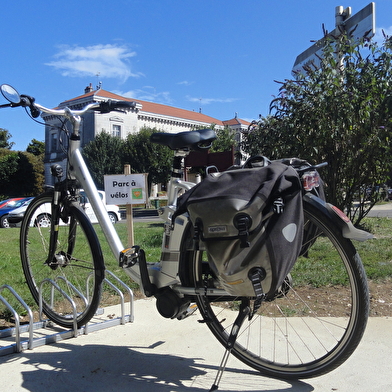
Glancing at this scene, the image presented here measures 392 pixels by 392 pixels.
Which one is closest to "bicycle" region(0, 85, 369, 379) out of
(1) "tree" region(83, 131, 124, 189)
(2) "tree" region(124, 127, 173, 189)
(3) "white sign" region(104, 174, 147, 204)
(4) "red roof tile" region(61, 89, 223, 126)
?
(3) "white sign" region(104, 174, 147, 204)

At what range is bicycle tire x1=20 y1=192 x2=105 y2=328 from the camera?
294cm

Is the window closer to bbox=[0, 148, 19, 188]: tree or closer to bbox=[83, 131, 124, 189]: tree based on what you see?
bbox=[83, 131, 124, 189]: tree

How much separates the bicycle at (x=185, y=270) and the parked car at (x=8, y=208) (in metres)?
14.8

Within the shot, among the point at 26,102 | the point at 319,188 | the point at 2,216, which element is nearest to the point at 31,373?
the point at 26,102

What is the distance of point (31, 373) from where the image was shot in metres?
2.46

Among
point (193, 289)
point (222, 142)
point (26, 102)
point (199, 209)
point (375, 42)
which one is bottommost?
point (193, 289)

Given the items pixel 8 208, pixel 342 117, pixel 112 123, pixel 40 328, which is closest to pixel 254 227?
pixel 40 328

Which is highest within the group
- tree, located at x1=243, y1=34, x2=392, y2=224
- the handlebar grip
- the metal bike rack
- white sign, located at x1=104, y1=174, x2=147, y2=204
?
tree, located at x1=243, y1=34, x2=392, y2=224

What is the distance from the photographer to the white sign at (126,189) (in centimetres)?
586

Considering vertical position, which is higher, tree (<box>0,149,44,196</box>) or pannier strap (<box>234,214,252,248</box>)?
tree (<box>0,149,44,196</box>)

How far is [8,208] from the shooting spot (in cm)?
1803

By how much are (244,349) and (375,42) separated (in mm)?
6618

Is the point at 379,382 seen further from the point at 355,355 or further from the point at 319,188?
the point at 319,188

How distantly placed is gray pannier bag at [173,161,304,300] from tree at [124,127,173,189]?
40689 mm
